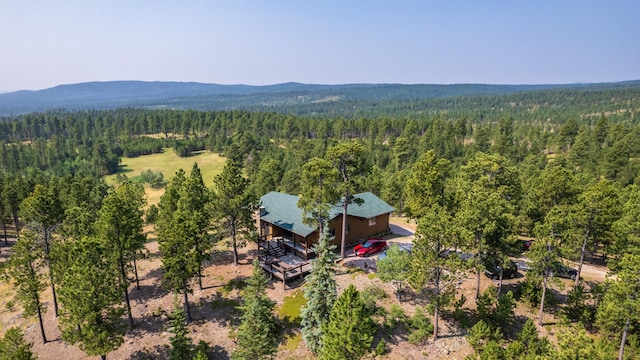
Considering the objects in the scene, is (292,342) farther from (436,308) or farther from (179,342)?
(436,308)

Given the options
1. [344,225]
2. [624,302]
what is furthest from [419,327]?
[624,302]

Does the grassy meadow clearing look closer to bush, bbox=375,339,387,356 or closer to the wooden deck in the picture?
the wooden deck

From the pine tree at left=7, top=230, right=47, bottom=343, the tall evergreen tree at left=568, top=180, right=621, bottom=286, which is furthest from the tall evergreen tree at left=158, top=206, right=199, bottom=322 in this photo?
the tall evergreen tree at left=568, top=180, right=621, bottom=286

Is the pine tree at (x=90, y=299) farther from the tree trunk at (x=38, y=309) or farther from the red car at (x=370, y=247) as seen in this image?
the red car at (x=370, y=247)

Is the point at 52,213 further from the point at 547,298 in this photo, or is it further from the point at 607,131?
the point at 607,131

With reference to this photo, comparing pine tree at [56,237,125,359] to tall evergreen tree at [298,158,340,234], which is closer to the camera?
pine tree at [56,237,125,359]

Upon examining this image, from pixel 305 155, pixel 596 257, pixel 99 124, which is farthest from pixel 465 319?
pixel 99 124
